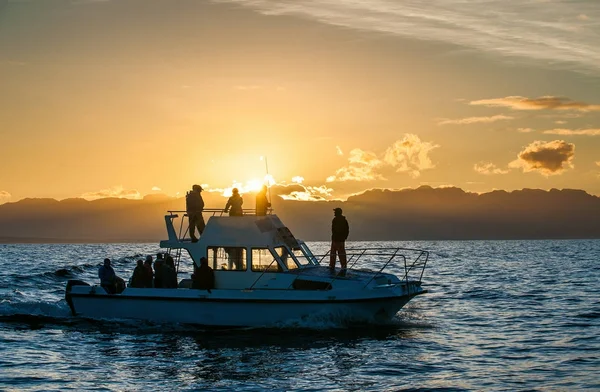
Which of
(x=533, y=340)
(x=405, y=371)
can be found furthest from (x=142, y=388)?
(x=533, y=340)

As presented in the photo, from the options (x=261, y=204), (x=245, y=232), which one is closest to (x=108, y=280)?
(x=245, y=232)

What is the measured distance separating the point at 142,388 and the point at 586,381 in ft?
34.9

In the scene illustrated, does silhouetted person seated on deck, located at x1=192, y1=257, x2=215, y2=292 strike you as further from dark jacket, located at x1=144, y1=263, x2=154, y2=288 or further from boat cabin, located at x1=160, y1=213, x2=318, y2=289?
dark jacket, located at x1=144, y1=263, x2=154, y2=288

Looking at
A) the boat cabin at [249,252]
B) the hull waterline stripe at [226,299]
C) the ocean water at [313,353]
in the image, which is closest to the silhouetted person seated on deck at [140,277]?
the hull waterline stripe at [226,299]

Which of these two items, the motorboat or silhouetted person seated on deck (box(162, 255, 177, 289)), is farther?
silhouetted person seated on deck (box(162, 255, 177, 289))

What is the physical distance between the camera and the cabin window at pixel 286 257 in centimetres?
2392

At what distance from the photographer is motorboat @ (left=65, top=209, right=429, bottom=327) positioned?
74.0ft

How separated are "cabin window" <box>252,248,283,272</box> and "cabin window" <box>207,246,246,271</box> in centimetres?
39

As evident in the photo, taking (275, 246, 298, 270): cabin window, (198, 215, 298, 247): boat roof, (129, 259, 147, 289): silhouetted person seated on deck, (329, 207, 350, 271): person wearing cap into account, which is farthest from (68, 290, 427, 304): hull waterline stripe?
(329, 207, 350, 271): person wearing cap

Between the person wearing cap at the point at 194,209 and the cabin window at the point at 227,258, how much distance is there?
1.09 meters

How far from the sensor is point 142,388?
16703mm

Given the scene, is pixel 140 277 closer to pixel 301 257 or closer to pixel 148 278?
pixel 148 278

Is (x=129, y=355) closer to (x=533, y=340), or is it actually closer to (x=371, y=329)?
(x=371, y=329)

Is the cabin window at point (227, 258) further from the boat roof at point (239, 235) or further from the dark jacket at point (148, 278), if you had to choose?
the dark jacket at point (148, 278)
